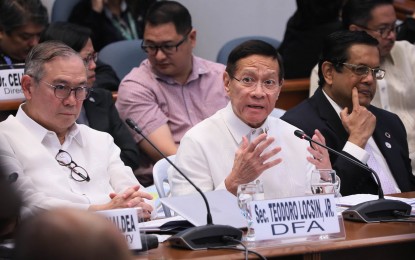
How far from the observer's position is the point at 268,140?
291 cm

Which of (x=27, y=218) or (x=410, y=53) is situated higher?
(x=27, y=218)

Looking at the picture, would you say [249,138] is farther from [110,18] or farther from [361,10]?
[110,18]

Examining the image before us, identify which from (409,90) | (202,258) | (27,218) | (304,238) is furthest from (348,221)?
(409,90)

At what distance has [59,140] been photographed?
3.08 metres

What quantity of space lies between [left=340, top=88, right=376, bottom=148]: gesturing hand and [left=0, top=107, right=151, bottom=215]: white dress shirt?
Result: 3.59 feet

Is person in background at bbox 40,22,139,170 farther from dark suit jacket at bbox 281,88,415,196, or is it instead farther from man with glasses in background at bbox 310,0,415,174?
man with glasses in background at bbox 310,0,415,174

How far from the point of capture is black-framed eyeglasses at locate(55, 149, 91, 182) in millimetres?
3059

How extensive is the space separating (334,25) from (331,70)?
151cm

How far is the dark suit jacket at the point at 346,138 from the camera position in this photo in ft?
11.8

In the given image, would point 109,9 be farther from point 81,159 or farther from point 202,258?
point 202,258

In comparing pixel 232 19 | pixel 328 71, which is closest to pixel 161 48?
pixel 328 71

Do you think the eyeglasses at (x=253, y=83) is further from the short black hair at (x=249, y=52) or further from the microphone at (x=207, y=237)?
the microphone at (x=207, y=237)

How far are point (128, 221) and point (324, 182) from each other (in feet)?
3.34

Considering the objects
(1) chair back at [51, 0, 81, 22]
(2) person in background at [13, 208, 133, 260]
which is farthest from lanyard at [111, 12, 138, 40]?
(2) person in background at [13, 208, 133, 260]
